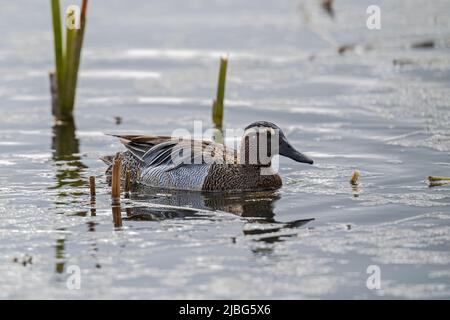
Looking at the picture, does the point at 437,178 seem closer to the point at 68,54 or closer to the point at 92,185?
the point at 92,185

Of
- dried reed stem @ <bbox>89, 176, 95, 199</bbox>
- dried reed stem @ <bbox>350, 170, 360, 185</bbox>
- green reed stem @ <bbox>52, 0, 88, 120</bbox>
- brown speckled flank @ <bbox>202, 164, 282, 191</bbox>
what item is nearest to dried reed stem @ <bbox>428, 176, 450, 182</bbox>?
dried reed stem @ <bbox>350, 170, 360, 185</bbox>

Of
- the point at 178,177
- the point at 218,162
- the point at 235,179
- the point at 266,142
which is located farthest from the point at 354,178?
the point at 178,177

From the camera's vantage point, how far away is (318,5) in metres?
21.0

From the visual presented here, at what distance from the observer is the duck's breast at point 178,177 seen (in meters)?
10.7

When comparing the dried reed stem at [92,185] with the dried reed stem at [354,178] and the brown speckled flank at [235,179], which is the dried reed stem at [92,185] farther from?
the dried reed stem at [354,178]

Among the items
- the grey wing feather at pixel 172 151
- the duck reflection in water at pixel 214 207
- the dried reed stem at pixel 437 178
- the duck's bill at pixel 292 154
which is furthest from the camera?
the grey wing feather at pixel 172 151

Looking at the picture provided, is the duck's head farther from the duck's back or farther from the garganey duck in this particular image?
the duck's back

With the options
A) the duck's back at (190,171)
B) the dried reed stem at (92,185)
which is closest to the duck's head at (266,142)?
the duck's back at (190,171)

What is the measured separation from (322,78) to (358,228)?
7.12m

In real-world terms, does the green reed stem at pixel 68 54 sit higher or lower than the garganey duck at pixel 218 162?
higher

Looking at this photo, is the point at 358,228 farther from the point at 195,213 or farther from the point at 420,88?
the point at 420,88

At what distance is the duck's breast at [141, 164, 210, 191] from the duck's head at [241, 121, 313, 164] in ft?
1.74

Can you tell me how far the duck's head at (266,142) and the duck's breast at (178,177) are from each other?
53cm

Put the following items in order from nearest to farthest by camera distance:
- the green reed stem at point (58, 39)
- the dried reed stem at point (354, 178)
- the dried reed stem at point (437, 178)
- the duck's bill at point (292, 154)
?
1. the dried reed stem at point (437, 178)
2. the dried reed stem at point (354, 178)
3. the duck's bill at point (292, 154)
4. the green reed stem at point (58, 39)
